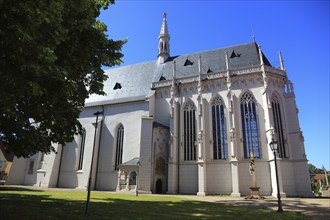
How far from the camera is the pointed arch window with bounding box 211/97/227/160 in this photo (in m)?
29.3

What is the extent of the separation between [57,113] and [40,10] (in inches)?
185

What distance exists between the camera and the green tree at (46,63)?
698 cm

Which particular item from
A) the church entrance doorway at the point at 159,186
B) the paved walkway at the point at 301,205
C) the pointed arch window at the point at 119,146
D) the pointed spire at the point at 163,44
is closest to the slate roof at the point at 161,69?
the pointed spire at the point at 163,44

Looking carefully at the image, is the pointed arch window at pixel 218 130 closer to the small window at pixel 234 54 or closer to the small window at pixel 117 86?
the small window at pixel 234 54

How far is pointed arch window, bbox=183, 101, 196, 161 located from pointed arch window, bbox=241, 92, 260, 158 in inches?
246

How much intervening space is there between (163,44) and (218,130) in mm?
20720

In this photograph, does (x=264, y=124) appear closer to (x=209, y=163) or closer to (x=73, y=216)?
(x=209, y=163)

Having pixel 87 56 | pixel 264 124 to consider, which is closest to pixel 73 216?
pixel 87 56

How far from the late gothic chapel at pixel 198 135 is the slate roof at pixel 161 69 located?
207 mm

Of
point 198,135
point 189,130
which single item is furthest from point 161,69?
point 198,135

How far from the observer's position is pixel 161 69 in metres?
38.8

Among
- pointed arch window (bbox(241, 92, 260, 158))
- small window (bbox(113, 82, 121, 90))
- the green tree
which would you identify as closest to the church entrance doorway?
pointed arch window (bbox(241, 92, 260, 158))

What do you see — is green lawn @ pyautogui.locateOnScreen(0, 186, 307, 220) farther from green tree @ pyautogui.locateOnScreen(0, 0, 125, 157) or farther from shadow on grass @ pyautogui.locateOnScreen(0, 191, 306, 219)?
green tree @ pyautogui.locateOnScreen(0, 0, 125, 157)

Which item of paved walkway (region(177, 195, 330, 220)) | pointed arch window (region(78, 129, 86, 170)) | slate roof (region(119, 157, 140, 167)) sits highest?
pointed arch window (region(78, 129, 86, 170))
